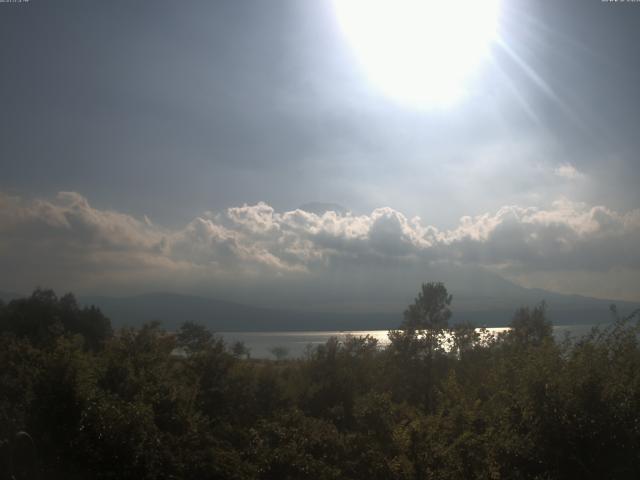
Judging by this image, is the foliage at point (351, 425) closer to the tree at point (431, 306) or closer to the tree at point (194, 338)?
the tree at point (194, 338)

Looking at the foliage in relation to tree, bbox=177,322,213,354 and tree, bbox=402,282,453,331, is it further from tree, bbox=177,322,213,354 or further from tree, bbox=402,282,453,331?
tree, bbox=402,282,453,331

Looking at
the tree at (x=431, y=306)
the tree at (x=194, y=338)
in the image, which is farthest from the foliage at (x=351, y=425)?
the tree at (x=431, y=306)

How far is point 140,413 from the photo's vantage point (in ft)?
44.5

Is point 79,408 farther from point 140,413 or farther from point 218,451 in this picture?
point 218,451

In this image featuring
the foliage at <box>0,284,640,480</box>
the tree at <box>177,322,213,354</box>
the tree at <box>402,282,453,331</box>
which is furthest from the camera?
the tree at <box>402,282,453,331</box>

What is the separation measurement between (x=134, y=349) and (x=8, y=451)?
833 centimetres

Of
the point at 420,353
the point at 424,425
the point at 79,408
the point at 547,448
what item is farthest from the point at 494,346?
the point at 79,408

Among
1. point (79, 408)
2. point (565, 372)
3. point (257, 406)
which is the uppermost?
point (565, 372)

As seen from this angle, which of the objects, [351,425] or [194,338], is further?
[194,338]

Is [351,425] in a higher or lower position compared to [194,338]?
lower

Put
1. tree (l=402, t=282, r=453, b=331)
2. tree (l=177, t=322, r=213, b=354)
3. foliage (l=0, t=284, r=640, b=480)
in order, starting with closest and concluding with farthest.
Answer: foliage (l=0, t=284, r=640, b=480), tree (l=177, t=322, r=213, b=354), tree (l=402, t=282, r=453, b=331)

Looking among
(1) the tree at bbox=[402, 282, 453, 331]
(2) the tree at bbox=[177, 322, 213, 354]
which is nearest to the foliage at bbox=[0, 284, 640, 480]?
(2) the tree at bbox=[177, 322, 213, 354]

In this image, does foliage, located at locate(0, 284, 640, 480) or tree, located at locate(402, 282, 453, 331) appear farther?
tree, located at locate(402, 282, 453, 331)

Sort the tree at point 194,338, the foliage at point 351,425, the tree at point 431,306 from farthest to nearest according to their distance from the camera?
1. the tree at point 431,306
2. the tree at point 194,338
3. the foliage at point 351,425
